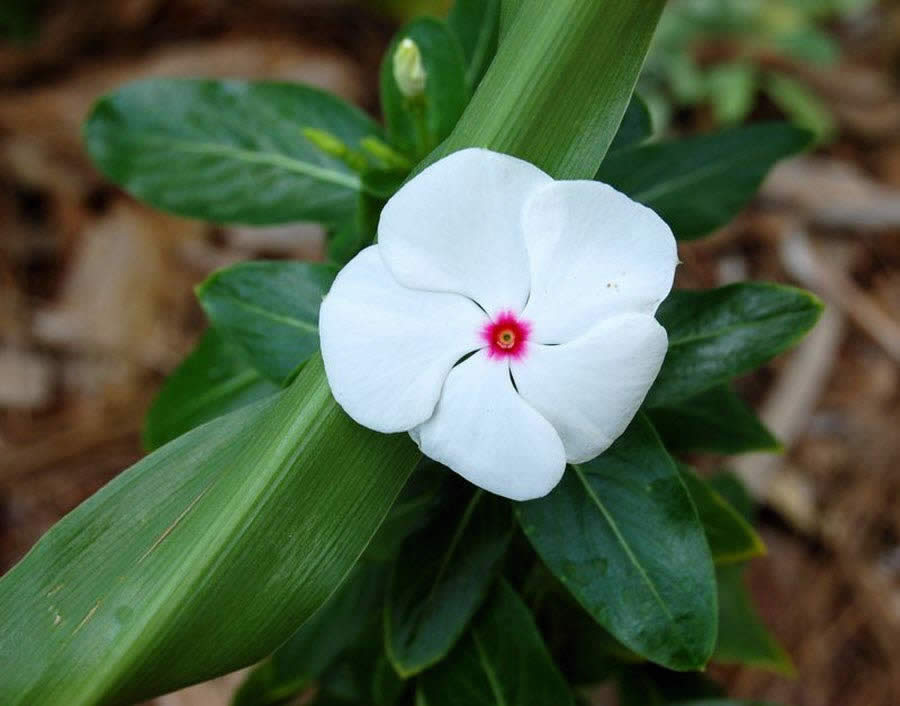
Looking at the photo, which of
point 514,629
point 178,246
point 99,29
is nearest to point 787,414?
point 514,629

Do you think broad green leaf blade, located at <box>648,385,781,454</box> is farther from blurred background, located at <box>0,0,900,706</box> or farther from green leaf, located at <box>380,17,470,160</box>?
blurred background, located at <box>0,0,900,706</box>

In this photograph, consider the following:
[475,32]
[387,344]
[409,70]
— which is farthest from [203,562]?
[475,32]

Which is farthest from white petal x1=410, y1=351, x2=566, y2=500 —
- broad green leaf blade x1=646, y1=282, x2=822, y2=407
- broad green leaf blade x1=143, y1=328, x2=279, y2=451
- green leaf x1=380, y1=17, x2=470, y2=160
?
broad green leaf blade x1=143, y1=328, x2=279, y2=451

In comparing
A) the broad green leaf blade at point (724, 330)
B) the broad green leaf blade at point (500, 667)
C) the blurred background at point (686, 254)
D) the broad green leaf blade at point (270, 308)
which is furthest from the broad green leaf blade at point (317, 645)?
the blurred background at point (686, 254)

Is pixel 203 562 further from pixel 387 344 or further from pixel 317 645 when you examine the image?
pixel 317 645

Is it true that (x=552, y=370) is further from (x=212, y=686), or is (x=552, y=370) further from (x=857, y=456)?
(x=857, y=456)
